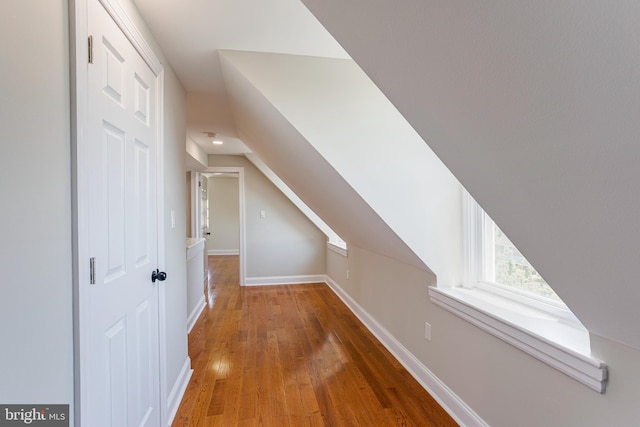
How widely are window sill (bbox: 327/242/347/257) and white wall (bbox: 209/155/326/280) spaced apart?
433 mm

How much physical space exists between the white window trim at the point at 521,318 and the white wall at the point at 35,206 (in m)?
1.68

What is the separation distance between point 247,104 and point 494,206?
1909 mm

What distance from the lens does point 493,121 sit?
80 centimetres

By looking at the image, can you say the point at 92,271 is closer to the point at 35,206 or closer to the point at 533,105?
the point at 35,206

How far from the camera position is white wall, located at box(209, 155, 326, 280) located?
5.14 m

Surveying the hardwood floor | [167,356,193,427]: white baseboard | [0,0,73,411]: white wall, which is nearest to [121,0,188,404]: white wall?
[167,356,193,427]: white baseboard

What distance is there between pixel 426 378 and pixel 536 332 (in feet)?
3.60

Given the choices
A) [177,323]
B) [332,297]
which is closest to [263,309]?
[332,297]

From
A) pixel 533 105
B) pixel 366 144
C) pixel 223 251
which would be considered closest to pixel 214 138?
pixel 366 144

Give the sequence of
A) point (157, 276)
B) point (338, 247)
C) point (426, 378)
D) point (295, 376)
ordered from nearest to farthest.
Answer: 1. point (157, 276)
2. point (426, 378)
3. point (295, 376)
4. point (338, 247)

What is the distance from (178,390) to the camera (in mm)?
2037

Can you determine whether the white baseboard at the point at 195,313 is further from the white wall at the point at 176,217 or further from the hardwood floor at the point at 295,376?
the white wall at the point at 176,217

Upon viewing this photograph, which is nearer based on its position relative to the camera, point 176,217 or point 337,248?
point 176,217

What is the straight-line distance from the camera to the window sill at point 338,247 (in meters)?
4.29
